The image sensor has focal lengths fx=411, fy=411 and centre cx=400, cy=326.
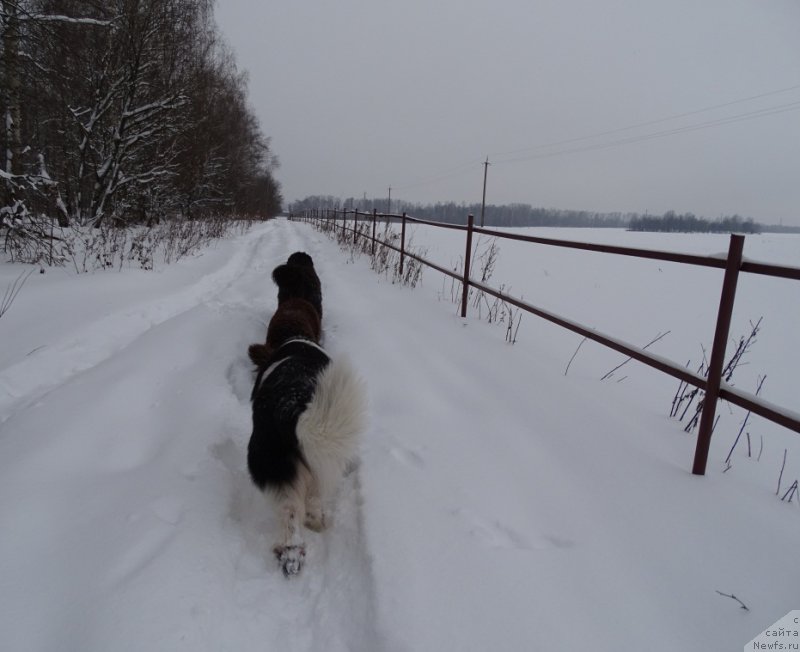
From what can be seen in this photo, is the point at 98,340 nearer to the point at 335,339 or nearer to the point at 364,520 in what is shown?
the point at 335,339

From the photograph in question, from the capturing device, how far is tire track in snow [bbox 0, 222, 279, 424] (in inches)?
120

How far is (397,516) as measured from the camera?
6.30 feet

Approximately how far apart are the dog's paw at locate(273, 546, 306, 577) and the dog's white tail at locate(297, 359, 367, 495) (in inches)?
14.0

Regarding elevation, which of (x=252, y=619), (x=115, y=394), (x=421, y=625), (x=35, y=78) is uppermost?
(x=35, y=78)

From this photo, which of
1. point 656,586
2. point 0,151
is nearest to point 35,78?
point 0,151

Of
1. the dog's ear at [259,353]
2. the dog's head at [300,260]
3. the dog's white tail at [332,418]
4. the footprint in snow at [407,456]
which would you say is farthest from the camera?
the dog's head at [300,260]

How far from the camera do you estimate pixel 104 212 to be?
1048cm

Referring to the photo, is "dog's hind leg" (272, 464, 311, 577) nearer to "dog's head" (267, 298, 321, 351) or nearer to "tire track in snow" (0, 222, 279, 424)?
"dog's head" (267, 298, 321, 351)

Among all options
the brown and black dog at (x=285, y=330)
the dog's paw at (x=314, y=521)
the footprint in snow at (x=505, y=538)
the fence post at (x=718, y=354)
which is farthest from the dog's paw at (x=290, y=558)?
the fence post at (x=718, y=354)

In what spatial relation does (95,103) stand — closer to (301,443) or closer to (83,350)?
(83,350)

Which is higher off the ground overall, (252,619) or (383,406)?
(383,406)

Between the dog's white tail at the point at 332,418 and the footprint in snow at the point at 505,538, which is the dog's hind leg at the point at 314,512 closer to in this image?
the dog's white tail at the point at 332,418

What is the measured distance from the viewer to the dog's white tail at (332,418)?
1728 millimetres

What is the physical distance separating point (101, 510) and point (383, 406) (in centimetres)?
167
